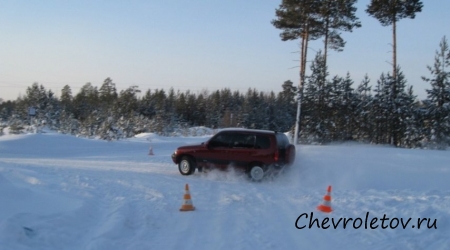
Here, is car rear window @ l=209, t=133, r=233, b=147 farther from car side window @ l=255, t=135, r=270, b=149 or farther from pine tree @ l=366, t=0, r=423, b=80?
pine tree @ l=366, t=0, r=423, b=80

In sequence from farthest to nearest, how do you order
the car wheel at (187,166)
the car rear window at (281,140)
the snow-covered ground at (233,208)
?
the car wheel at (187,166), the car rear window at (281,140), the snow-covered ground at (233,208)

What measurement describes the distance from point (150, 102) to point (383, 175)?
73.6m

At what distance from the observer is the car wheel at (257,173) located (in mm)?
14641

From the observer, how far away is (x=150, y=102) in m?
85.9

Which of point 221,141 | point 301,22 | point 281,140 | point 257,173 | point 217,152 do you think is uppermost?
point 301,22

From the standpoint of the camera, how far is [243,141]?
49.9ft

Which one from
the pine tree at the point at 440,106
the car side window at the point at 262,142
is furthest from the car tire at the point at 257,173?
the pine tree at the point at 440,106

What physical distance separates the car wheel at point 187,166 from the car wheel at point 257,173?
2.44 meters

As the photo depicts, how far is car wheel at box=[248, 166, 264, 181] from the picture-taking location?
14.6 metres

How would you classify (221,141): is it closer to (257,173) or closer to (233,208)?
(257,173)

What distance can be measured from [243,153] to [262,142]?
29.9 inches

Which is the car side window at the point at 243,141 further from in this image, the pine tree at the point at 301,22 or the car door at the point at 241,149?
the pine tree at the point at 301,22

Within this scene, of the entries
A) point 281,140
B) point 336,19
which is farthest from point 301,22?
point 281,140

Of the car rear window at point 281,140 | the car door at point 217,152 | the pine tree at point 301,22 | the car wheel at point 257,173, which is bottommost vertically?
the car wheel at point 257,173
